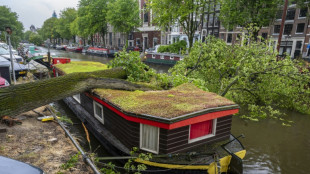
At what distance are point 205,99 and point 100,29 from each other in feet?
147

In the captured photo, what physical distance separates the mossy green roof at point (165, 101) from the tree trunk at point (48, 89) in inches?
17.8

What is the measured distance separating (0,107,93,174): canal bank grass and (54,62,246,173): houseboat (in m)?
1.68

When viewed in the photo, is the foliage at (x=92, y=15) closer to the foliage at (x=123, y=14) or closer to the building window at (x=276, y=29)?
the foliage at (x=123, y=14)

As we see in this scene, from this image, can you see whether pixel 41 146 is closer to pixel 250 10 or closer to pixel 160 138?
pixel 160 138

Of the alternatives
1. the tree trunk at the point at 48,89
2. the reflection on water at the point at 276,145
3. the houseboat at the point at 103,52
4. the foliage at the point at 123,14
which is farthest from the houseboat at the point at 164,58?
the tree trunk at the point at 48,89

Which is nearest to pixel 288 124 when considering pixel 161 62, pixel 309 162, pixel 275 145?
pixel 275 145

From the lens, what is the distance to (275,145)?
10.3m

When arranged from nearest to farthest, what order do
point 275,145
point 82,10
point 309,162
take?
point 309,162, point 275,145, point 82,10

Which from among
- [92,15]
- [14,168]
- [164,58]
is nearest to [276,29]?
[164,58]

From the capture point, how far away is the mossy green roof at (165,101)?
6.26 metres

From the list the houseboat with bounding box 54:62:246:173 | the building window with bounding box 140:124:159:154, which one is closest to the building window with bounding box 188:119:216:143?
A: the houseboat with bounding box 54:62:246:173

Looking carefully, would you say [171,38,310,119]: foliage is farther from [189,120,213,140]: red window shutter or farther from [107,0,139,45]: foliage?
[107,0,139,45]: foliage

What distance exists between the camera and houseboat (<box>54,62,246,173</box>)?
240 inches

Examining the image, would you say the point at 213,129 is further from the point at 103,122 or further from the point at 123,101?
the point at 103,122
